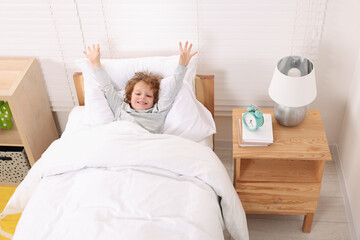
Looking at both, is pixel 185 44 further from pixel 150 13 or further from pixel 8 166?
pixel 8 166

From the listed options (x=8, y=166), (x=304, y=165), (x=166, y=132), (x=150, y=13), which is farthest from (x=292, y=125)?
(x=8, y=166)

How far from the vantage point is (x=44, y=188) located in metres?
1.77

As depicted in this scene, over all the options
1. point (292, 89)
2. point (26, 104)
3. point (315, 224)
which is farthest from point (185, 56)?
point (315, 224)

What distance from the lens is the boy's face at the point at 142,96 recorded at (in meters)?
2.06

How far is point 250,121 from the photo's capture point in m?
1.94

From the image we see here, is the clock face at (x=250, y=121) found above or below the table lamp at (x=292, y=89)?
below

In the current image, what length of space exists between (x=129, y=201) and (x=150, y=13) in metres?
1.07

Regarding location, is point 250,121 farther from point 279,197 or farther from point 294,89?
point 279,197

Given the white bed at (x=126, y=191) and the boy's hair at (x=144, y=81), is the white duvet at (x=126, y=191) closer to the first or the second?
the white bed at (x=126, y=191)

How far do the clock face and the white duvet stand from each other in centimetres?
23

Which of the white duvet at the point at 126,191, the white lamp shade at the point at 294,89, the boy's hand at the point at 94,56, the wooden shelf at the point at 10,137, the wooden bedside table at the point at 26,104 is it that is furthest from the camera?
the wooden shelf at the point at 10,137

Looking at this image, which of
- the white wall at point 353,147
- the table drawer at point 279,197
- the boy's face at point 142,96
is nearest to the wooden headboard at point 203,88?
the boy's face at point 142,96

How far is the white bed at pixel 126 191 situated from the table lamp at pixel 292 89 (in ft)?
1.33

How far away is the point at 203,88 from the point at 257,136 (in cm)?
51
